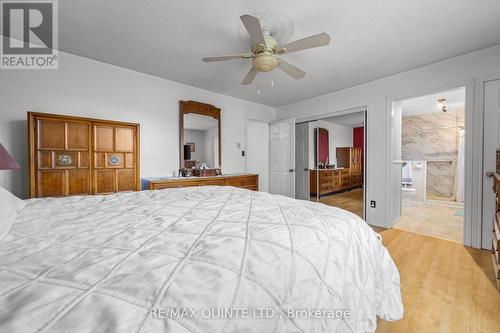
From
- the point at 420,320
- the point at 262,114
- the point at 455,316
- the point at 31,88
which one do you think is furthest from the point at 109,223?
the point at 262,114

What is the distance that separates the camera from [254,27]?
157 cm

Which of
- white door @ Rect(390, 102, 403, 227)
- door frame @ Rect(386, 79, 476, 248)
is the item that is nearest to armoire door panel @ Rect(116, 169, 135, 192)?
white door @ Rect(390, 102, 403, 227)

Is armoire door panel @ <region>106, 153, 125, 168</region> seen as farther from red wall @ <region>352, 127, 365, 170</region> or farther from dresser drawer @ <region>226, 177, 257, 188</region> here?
red wall @ <region>352, 127, 365, 170</region>

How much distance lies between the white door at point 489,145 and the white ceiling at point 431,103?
1.65 meters

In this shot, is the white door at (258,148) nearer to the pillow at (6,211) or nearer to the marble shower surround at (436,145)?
the marble shower surround at (436,145)

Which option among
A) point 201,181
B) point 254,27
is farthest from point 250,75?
point 201,181

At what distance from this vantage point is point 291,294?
0.62m

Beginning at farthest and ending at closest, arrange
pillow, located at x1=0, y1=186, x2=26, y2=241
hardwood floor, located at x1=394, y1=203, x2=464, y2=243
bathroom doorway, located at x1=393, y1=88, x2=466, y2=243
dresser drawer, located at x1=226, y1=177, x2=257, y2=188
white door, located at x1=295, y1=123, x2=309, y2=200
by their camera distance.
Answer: white door, located at x1=295, y1=123, x2=309, y2=200
bathroom doorway, located at x1=393, y1=88, x2=466, y2=243
dresser drawer, located at x1=226, y1=177, x2=257, y2=188
hardwood floor, located at x1=394, y1=203, x2=464, y2=243
pillow, located at x1=0, y1=186, x2=26, y2=241

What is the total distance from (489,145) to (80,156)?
4.72m

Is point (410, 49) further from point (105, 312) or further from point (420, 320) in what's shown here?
point (105, 312)

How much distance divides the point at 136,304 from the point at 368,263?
103cm

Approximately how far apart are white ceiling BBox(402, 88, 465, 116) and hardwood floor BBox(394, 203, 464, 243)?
2241 mm

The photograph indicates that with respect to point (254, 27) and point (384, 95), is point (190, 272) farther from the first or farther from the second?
point (384, 95)

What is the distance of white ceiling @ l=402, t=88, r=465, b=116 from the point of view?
403 cm
